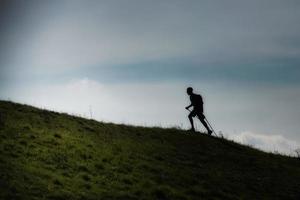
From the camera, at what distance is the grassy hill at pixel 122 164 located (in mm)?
22625

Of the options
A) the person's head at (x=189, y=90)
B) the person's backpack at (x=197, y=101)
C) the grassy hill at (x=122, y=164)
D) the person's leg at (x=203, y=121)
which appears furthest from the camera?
the person's head at (x=189, y=90)

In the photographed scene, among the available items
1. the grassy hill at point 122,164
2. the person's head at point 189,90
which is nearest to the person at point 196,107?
the person's head at point 189,90

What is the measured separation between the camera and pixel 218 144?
120 feet

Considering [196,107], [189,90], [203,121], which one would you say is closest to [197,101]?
[196,107]

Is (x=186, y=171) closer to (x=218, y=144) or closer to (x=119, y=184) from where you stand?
(x=119, y=184)

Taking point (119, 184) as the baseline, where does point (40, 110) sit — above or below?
above

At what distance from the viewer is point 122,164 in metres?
27.3

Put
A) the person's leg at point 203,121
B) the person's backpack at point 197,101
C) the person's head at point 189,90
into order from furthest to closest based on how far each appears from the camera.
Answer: the person's head at point 189,90 → the person's leg at point 203,121 → the person's backpack at point 197,101

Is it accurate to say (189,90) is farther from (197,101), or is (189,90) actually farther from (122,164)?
(122,164)

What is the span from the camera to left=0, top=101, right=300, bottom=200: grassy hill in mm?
22625

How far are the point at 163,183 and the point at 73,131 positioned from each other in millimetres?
7356

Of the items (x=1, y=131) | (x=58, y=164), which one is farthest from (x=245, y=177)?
(x=1, y=131)

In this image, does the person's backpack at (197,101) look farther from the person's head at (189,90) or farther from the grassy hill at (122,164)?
the grassy hill at (122,164)

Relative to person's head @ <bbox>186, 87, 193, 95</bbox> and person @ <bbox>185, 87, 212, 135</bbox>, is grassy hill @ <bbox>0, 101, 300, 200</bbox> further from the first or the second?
person's head @ <bbox>186, 87, 193, 95</bbox>
